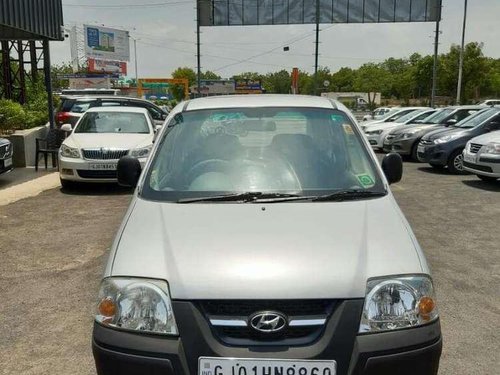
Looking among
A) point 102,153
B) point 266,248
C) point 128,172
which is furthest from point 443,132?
point 266,248

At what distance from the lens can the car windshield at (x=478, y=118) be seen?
41.2ft

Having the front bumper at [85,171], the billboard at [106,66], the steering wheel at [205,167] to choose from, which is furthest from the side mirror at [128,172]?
the billboard at [106,66]

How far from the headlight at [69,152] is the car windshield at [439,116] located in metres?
10.3

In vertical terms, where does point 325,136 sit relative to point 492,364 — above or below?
above

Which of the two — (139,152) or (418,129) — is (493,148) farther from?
(139,152)

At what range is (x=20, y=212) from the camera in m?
7.95

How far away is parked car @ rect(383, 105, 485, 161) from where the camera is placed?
1465 cm

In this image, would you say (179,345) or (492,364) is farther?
(492,364)

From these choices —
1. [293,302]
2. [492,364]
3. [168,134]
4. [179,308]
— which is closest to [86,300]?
[168,134]

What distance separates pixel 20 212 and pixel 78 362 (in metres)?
5.07

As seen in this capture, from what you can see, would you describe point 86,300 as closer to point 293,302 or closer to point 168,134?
point 168,134

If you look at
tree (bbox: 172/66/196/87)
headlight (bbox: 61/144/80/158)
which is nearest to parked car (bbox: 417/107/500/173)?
headlight (bbox: 61/144/80/158)

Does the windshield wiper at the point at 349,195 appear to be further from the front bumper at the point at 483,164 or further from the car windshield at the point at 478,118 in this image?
the car windshield at the point at 478,118

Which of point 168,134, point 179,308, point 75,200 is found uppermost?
point 168,134
